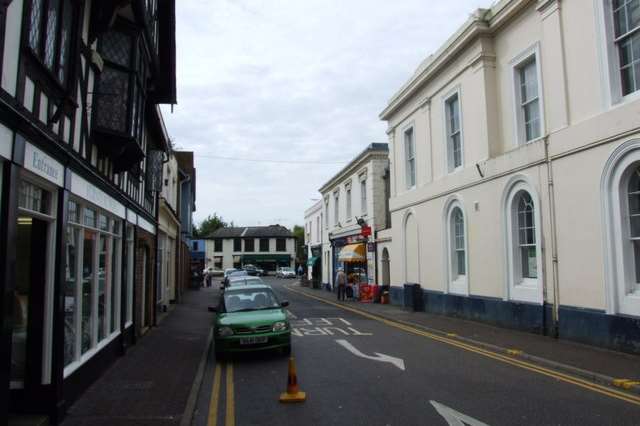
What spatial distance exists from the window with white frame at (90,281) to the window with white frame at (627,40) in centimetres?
1109

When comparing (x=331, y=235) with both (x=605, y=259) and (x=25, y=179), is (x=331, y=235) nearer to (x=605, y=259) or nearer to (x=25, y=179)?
(x=605, y=259)

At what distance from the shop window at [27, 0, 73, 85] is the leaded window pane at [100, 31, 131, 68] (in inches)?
77.9

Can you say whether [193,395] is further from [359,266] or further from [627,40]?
[359,266]

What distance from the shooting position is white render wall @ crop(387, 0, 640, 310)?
11.7 m

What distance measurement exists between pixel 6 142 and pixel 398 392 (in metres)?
6.15

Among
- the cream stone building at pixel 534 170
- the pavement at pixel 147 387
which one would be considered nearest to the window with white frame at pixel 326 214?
the cream stone building at pixel 534 170

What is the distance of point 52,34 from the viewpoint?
21.3 feet

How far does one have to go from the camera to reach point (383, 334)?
1481 centimetres

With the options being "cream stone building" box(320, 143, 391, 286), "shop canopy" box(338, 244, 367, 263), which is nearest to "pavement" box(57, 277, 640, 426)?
"cream stone building" box(320, 143, 391, 286)

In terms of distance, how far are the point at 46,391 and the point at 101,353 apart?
2.85 meters

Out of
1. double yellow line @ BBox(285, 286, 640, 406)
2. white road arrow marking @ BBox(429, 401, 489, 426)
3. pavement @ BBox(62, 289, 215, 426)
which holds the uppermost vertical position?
white road arrow marking @ BBox(429, 401, 489, 426)

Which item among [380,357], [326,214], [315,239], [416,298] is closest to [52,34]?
[380,357]

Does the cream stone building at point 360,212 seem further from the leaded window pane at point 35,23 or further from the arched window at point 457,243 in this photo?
the leaded window pane at point 35,23

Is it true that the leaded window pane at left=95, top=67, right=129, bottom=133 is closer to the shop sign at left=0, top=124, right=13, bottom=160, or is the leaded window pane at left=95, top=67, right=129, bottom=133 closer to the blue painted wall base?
the shop sign at left=0, top=124, right=13, bottom=160
